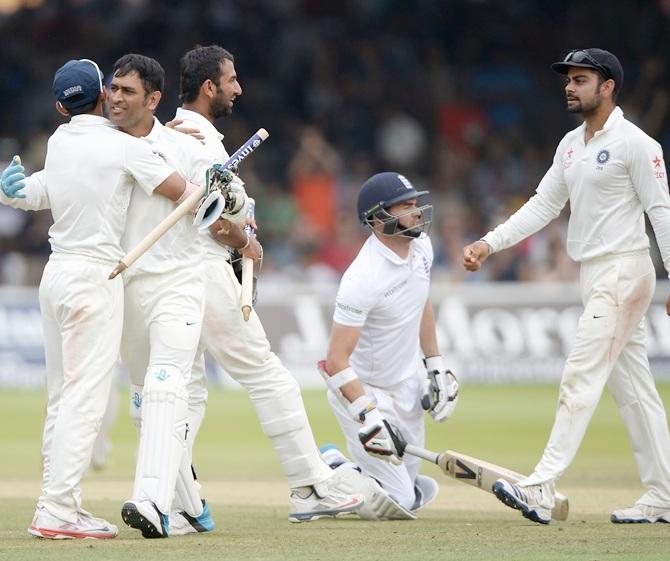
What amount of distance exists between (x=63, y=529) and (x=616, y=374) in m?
2.73

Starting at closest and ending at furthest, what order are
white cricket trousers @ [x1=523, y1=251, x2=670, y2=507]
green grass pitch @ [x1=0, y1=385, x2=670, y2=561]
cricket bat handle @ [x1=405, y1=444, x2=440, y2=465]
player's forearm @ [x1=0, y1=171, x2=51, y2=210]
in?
green grass pitch @ [x1=0, y1=385, x2=670, y2=561]
player's forearm @ [x1=0, y1=171, x2=51, y2=210]
white cricket trousers @ [x1=523, y1=251, x2=670, y2=507]
cricket bat handle @ [x1=405, y1=444, x2=440, y2=465]

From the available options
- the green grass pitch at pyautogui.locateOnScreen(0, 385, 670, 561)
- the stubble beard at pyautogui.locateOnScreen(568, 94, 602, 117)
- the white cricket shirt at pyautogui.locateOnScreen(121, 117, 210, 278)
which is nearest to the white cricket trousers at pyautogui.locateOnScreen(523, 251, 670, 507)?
the green grass pitch at pyautogui.locateOnScreen(0, 385, 670, 561)

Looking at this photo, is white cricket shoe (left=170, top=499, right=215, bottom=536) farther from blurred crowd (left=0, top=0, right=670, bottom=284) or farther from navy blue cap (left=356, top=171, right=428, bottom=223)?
blurred crowd (left=0, top=0, right=670, bottom=284)

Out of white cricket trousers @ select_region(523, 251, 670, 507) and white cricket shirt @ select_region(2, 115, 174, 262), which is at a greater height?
white cricket shirt @ select_region(2, 115, 174, 262)

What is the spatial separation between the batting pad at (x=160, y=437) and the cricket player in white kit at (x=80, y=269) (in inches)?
8.1

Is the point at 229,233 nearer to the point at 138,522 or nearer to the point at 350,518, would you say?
the point at 138,522

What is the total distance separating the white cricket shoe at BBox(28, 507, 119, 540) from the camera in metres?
5.86

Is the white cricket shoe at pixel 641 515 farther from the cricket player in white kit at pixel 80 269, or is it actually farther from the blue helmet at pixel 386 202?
the cricket player in white kit at pixel 80 269

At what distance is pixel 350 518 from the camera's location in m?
7.11

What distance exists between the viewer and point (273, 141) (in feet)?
65.7

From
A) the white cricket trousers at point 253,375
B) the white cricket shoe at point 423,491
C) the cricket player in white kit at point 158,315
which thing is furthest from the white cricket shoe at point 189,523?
the white cricket shoe at point 423,491

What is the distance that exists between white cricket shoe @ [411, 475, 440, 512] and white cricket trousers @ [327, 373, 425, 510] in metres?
0.04

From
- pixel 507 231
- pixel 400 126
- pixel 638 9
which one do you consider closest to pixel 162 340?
pixel 507 231

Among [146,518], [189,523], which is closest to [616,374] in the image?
[189,523]
